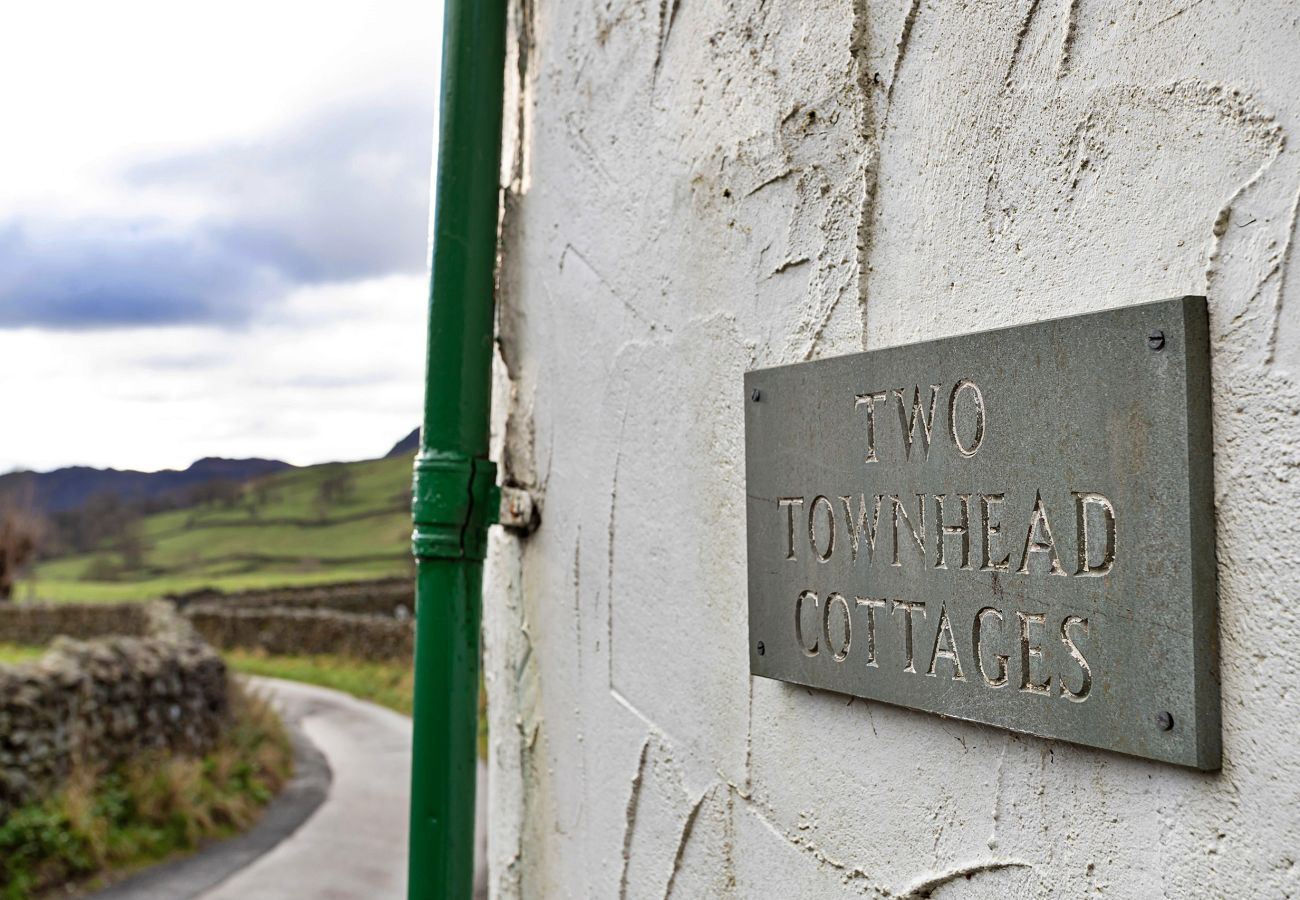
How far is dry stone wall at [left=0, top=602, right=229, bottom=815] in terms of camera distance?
24.7 ft

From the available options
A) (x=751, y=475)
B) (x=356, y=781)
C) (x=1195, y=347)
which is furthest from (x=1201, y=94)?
(x=356, y=781)

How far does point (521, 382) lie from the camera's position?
2178 mm

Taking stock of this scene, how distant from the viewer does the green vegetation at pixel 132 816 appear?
6836 mm

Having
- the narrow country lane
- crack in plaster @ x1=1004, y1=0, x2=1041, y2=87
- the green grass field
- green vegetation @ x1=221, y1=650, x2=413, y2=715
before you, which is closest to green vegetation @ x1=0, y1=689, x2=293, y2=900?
the narrow country lane

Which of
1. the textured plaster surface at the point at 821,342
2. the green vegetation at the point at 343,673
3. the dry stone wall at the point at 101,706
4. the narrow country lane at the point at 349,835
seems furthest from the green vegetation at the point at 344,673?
the textured plaster surface at the point at 821,342

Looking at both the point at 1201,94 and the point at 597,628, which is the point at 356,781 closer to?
the point at 597,628

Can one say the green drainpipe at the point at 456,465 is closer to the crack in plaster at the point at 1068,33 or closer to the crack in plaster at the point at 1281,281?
the crack in plaster at the point at 1068,33

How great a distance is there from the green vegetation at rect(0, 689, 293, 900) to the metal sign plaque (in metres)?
6.69

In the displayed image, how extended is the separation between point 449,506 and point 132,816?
7175 mm

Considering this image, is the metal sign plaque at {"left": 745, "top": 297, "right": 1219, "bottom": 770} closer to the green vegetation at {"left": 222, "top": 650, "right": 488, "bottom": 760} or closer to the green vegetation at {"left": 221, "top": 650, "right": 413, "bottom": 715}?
the green vegetation at {"left": 221, "top": 650, "right": 413, "bottom": 715}

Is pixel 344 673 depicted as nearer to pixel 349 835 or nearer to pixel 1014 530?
pixel 349 835

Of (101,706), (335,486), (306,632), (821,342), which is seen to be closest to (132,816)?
(101,706)

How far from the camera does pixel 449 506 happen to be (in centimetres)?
198

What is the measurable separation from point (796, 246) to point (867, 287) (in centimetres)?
14
